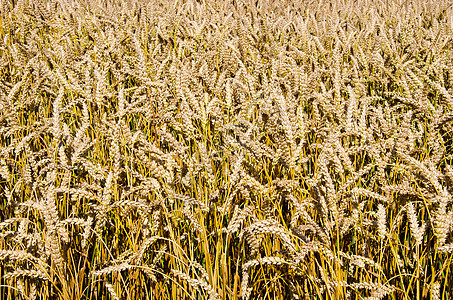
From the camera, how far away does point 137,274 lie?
133 cm

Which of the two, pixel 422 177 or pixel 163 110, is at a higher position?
pixel 163 110

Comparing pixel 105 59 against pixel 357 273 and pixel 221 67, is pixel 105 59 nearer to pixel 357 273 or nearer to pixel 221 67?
pixel 221 67

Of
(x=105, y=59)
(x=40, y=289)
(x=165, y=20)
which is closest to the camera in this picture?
(x=40, y=289)

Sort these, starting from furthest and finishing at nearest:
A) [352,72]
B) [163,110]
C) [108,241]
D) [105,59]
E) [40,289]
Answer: [105,59] → [352,72] → [163,110] → [108,241] → [40,289]

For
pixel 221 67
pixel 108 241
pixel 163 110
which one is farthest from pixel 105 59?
pixel 108 241

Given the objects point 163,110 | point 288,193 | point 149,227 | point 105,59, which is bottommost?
point 149,227

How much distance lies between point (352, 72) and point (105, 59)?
139cm

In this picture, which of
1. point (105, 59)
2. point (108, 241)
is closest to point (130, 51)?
point (105, 59)

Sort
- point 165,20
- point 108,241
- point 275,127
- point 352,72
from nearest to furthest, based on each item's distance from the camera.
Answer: point 275,127
point 108,241
point 352,72
point 165,20

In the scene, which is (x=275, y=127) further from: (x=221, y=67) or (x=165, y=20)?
(x=165, y=20)

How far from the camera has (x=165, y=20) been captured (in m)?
3.35

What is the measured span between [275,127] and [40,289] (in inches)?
36.4

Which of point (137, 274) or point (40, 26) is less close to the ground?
point (40, 26)

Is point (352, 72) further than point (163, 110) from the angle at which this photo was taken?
Yes
